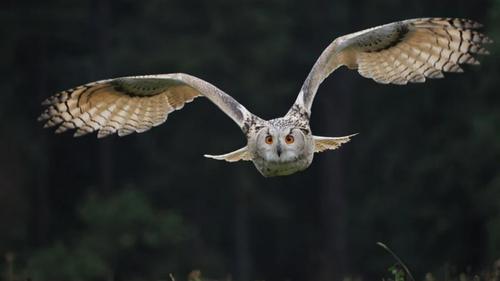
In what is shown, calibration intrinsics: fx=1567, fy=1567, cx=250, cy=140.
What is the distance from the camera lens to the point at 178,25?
32750 mm

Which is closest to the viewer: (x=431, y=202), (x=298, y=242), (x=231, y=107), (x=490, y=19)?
(x=231, y=107)

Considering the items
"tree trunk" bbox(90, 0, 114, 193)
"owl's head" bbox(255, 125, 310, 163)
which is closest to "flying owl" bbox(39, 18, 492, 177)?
"owl's head" bbox(255, 125, 310, 163)

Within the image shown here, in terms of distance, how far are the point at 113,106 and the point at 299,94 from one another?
1.57m

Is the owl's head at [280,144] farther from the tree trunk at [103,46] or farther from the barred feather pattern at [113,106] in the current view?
the tree trunk at [103,46]

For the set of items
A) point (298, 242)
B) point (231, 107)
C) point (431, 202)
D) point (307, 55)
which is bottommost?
point (298, 242)

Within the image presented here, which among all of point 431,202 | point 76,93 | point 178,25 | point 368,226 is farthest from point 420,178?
point 76,93

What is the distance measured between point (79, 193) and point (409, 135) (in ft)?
23.4

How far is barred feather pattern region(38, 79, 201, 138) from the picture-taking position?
38.9 ft

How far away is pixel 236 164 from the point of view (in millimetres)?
31781

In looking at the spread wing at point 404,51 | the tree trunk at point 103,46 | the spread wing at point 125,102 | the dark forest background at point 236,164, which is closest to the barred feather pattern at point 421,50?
the spread wing at point 404,51

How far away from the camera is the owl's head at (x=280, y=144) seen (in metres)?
10.6

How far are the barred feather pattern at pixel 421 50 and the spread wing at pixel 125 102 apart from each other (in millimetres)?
1345

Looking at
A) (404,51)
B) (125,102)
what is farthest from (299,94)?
(125,102)

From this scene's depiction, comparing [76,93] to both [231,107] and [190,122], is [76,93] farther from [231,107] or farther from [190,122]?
[190,122]
